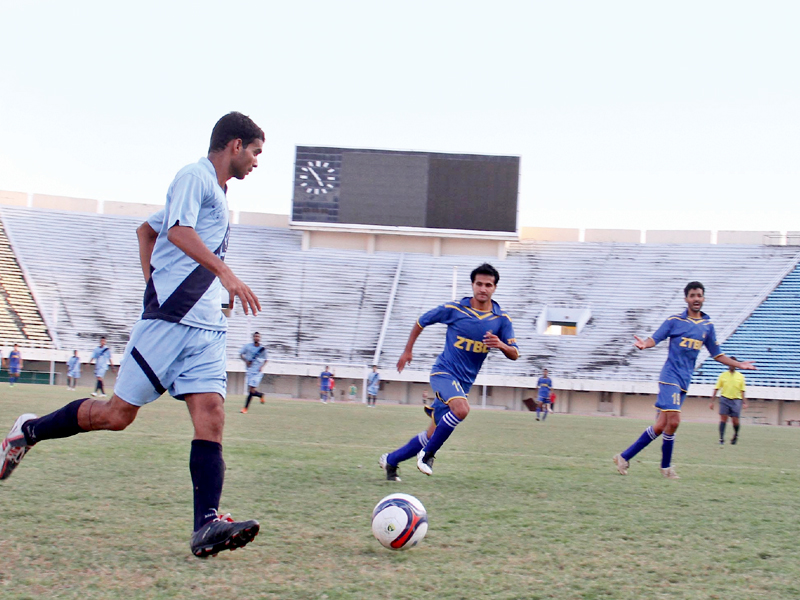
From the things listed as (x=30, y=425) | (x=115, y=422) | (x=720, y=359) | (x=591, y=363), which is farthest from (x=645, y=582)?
(x=591, y=363)

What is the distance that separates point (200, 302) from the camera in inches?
160

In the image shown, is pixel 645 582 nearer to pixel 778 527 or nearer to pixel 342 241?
pixel 778 527

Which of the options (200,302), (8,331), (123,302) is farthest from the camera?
(123,302)

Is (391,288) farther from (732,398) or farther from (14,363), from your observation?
(732,398)

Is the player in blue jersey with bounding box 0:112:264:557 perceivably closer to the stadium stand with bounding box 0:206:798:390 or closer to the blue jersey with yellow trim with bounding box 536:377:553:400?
the blue jersey with yellow trim with bounding box 536:377:553:400

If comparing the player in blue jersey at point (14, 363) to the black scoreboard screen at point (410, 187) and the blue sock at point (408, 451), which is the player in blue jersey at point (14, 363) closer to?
the black scoreboard screen at point (410, 187)

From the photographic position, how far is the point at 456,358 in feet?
25.9

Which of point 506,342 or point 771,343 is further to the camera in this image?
point 771,343

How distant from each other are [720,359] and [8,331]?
33384 mm

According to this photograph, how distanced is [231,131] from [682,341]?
→ 21.8ft

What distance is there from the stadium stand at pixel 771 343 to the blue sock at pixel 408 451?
96.3ft

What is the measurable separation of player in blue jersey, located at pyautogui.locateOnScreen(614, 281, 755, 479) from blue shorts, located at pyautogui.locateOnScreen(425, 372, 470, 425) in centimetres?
252

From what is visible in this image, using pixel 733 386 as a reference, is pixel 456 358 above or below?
above

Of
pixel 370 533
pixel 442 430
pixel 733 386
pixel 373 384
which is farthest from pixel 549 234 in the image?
pixel 370 533
